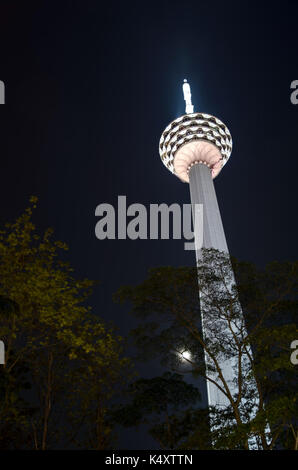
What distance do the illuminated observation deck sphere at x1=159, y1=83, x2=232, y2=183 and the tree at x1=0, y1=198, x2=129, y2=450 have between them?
35.6m

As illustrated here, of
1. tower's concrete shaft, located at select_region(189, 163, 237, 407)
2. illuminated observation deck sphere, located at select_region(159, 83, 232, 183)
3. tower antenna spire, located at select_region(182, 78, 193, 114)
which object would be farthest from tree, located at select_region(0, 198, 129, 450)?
tower antenna spire, located at select_region(182, 78, 193, 114)

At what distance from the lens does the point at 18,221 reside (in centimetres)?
1741

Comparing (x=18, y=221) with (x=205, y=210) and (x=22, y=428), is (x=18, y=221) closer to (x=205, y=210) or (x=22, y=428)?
(x=22, y=428)

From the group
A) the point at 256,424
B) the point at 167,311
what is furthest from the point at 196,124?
the point at 256,424

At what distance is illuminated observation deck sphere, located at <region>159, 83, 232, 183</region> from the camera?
173 feet

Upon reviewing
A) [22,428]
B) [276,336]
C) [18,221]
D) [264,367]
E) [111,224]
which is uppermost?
[111,224]

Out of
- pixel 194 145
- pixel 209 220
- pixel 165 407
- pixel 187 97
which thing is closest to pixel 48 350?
pixel 165 407

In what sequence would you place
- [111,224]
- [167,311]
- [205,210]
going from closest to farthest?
[167,311], [111,224], [205,210]

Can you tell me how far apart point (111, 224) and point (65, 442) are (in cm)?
1793

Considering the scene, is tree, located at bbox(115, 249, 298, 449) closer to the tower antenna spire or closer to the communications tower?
the communications tower

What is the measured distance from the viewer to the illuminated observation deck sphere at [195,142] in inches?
2074

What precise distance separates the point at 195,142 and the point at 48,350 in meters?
38.3

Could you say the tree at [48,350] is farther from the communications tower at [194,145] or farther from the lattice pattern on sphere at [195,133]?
the lattice pattern on sphere at [195,133]

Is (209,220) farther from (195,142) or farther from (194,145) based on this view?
(195,142)
